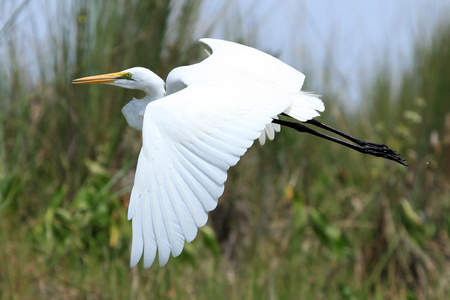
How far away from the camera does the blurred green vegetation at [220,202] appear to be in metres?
3.44

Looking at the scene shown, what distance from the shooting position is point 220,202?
4.62 metres

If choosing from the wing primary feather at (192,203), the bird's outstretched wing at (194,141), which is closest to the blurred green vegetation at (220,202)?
the bird's outstretched wing at (194,141)

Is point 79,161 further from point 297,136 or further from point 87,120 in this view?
point 297,136

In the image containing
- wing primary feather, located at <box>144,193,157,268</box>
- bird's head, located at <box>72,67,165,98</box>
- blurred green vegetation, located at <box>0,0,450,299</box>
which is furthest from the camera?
blurred green vegetation, located at <box>0,0,450,299</box>

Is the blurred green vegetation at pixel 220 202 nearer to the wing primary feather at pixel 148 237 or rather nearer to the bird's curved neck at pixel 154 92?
the bird's curved neck at pixel 154 92

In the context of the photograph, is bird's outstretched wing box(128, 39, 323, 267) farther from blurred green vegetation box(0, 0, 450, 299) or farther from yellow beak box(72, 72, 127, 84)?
blurred green vegetation box(0, 0, 450, 299)

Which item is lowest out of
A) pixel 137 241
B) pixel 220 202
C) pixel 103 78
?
pixel 220 202

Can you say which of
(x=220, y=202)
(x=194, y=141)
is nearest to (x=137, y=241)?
(x=194, y=141)

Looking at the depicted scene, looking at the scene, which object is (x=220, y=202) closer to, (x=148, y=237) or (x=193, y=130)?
(x=193, y=130)

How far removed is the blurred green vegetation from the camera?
135 inches

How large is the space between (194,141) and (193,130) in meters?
0.05

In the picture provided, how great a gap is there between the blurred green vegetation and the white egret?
0.90m

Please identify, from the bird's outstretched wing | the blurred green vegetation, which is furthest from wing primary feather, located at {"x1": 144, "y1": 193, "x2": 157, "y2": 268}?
the blurred green vegetation

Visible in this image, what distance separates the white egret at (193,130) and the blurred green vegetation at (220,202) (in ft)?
2.95
